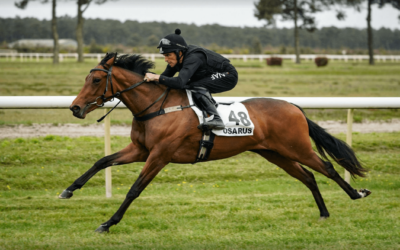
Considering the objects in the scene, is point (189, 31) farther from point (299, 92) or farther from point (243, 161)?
point (243, 161)

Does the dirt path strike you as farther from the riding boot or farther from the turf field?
the riding boot

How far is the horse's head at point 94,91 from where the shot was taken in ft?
14.6

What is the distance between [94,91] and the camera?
454 cm

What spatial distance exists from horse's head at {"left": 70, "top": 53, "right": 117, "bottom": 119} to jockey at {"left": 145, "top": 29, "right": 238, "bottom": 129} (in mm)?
416

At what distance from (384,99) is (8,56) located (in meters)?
32.7

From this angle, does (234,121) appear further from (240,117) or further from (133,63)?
(133,63)

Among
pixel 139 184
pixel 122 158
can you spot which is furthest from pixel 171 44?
pixel 139 184

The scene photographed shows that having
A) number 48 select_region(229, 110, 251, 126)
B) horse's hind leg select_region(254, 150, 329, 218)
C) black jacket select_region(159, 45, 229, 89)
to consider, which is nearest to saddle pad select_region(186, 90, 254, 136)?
number 48 select_region(229, 110, 251, 126)

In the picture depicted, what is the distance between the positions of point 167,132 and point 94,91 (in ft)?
2.70

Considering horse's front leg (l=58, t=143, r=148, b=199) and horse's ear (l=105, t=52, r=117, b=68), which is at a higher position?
horse's ear (l=105, t=52, r=117, b=68)

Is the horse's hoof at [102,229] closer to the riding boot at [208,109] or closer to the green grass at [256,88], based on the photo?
the riding boot at [208,109]

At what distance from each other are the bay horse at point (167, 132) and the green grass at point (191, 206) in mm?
389

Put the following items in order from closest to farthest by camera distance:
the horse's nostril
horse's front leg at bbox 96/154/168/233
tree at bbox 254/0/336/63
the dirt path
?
1. the horse's nostril
2. horse's front leg at bbox 96/154/168/233
3. the dirt path
4. tree at bbox 254/0/336/63

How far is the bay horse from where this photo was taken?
4.62 m
